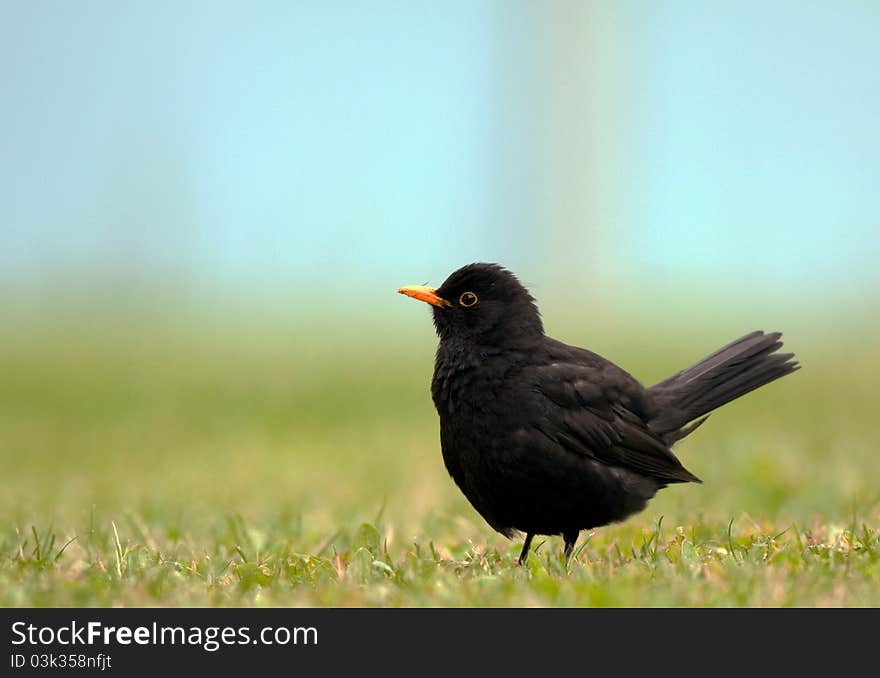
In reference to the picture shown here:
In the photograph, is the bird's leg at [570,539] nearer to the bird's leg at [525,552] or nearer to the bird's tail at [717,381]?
the bird's leg at [525,552]

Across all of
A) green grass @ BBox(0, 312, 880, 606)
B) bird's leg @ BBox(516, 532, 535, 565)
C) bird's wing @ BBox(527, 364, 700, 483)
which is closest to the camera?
green grass @ BBox(0, 312, 880, 606)

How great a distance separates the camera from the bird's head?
6266 millimetres

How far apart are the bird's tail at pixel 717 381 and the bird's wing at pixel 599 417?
1.03ft

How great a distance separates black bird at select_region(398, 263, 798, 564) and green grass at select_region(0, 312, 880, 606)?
25 cm

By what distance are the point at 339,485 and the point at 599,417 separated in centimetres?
419

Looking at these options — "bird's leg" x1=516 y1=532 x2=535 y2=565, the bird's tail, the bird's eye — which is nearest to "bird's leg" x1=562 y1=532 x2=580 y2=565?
"bird's leg" x1=516 y1=532 x2=535 y2=565

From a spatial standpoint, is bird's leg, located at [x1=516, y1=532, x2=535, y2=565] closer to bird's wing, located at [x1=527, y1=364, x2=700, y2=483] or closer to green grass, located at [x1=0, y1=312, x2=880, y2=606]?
green grass, located at [x1=0, y1=312, x2=880, y2=606]

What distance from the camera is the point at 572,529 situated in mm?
6082

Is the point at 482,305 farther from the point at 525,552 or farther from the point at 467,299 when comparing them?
the point at 525,552

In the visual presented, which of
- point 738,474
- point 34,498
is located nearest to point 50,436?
point 34,498

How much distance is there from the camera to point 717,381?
697 centimetres

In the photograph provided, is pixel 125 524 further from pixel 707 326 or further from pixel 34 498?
pixel 707 326

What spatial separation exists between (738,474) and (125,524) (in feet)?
13.6
